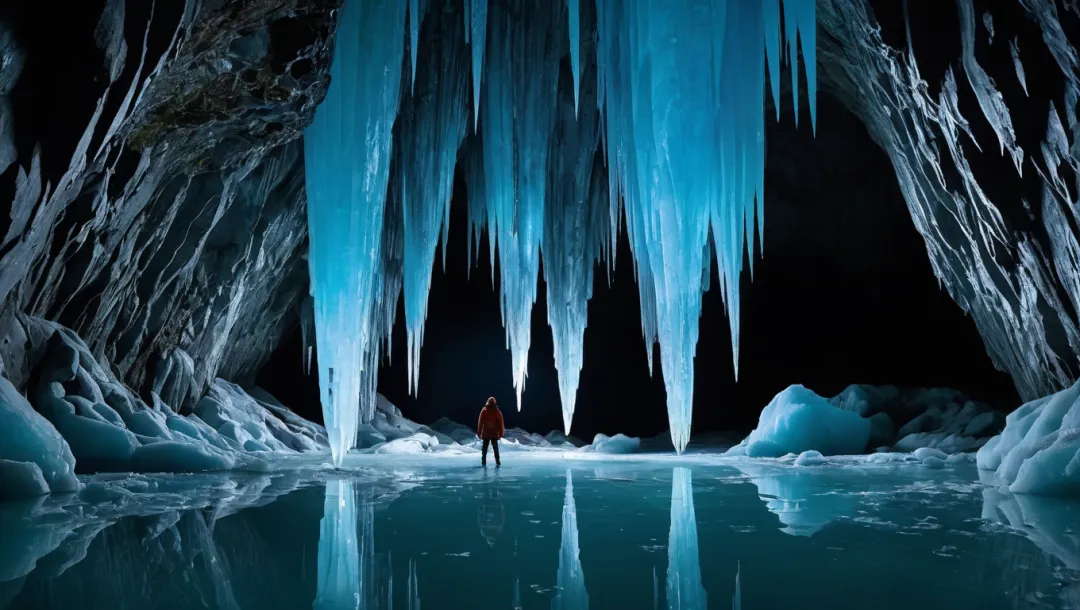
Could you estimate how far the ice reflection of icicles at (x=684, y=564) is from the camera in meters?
1.92

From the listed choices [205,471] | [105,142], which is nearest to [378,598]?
[105,142]

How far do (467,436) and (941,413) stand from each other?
33.6ft

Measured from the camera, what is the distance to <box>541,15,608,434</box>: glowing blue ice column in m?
11.6

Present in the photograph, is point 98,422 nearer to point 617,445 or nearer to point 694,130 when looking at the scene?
point 694,130

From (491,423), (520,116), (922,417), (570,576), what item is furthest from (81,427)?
(922,417)

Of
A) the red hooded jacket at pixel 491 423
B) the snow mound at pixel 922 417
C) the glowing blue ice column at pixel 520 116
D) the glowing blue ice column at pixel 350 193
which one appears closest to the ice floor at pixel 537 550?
the glowing blue ice column at pixel 350 193

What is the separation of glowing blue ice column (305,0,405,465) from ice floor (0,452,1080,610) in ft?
8.02

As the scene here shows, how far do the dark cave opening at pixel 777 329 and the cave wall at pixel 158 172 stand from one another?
5.66 m

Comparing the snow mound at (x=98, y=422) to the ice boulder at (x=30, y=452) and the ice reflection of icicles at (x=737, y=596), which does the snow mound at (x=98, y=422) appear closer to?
the ice boulder at (x=30, y=452)

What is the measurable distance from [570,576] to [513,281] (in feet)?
30.7

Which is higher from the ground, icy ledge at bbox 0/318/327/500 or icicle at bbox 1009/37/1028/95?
icicle at bbox 1009/37/1028/95

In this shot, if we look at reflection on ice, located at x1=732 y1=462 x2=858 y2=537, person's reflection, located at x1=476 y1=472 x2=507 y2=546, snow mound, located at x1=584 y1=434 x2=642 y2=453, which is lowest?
snow mound, located at x1=584 y1=434 x2=642 y2=453

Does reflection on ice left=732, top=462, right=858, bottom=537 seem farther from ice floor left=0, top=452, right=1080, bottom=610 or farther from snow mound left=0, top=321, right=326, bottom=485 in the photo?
snow mound left=0, top=321, right=326, bottom=485

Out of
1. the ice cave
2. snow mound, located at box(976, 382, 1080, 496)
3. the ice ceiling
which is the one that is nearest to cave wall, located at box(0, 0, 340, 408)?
the ice cave
